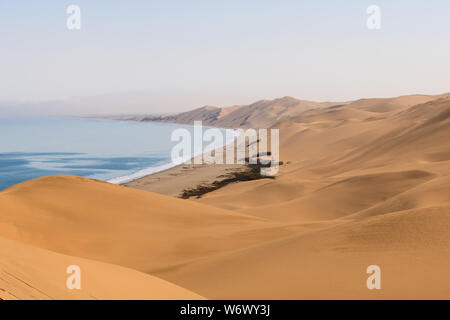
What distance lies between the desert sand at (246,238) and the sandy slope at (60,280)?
0.10ft

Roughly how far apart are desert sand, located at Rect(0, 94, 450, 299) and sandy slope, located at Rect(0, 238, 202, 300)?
0.10ft

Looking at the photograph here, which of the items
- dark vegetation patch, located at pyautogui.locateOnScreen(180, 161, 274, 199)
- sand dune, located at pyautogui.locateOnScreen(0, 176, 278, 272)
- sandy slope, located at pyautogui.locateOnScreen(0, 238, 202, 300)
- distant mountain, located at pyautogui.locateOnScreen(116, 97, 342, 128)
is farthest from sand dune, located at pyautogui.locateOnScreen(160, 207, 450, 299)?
distant mountain, located at pyautogui.locateOnScreen(116, 97, 342, 128)

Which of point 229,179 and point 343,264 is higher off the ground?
point 343,264

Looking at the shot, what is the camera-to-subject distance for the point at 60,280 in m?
4.61

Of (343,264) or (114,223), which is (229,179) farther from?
(343,264)

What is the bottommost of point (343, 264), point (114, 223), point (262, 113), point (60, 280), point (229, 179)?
point (229, 179)

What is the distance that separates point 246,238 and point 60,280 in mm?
5207

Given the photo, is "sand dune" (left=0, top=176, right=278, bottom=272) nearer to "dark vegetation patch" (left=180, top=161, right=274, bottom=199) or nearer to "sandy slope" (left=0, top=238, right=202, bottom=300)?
"sandy slope" (left=0, top=238, right=202, bottom=300)

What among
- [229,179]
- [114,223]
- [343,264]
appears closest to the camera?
[343,264]

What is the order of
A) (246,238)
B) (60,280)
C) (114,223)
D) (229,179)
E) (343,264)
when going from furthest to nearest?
(229,179)
(114,223)
(246,238)
(343,264)
(60,280)

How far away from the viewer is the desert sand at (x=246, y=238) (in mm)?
5098

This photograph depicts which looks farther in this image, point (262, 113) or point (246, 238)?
point (262, 113)

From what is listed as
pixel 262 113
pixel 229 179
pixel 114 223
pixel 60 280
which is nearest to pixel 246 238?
pixel 114 223

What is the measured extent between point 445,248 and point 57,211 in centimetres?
939
